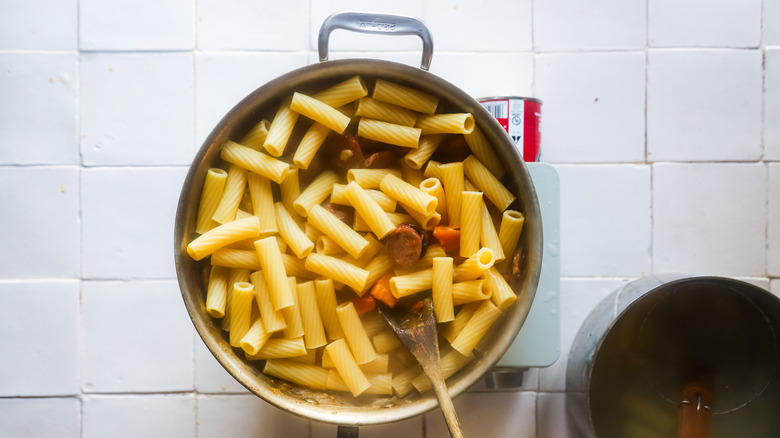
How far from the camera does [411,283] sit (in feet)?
2.95

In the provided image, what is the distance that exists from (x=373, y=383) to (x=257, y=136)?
0.49 m

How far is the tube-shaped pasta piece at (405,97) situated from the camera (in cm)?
90

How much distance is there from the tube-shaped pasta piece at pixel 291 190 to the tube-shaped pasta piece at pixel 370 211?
0.37ft

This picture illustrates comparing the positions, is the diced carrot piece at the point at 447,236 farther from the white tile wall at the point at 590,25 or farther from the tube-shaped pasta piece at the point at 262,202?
the white tile wall at the point at 590,25

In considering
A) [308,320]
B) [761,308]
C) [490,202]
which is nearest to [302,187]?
[308,320]

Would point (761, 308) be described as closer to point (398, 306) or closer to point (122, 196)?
point (398, 306)

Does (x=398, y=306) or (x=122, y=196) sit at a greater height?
A: (x=122, y=196)

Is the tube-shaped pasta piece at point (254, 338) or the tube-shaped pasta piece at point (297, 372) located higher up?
the tube-shaped pasta piece at point (254, 338)

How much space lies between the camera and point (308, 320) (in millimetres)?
903

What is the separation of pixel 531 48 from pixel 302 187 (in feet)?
1.96

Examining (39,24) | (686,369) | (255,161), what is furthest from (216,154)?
(686,369)

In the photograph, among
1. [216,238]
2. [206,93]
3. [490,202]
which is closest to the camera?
[216,238]

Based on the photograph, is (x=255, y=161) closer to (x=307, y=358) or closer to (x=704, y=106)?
(x=307, y=358)

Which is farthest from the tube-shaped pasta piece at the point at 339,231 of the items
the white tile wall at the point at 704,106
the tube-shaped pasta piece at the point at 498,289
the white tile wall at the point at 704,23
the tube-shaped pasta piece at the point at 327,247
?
the white tile wall at the point at 704,23
